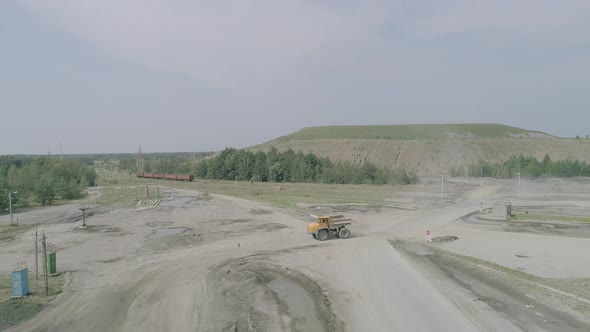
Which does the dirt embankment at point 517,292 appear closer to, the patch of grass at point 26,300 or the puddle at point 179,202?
the patch of grass at point 26,300

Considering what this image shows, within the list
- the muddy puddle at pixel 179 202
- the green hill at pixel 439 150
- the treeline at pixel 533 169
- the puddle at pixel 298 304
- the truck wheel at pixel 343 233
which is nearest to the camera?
the puddle at pixel 298 304

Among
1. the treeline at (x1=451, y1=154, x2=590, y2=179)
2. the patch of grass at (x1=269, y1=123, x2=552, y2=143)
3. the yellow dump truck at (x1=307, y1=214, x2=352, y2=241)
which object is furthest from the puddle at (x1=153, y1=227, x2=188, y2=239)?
the patch of grass at (x1=269, y1=123, x2=552, y2=143)

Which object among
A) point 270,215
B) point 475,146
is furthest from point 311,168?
point 475,146

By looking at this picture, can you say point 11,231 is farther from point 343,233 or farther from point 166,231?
point 343,233

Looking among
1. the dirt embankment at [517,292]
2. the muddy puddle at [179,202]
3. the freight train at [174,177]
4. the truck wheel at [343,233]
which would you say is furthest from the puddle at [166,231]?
the freight train at [174,177]

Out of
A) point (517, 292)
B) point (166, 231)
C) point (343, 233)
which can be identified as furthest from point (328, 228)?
point (517, 292)

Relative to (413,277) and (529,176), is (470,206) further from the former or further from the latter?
(529,176)

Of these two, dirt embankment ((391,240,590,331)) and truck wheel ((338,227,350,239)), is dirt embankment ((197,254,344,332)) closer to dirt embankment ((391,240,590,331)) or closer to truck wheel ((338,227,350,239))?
dirt embankment ((391,240,590,331))
